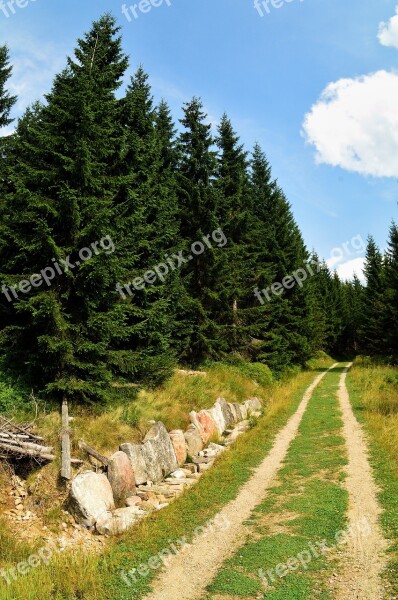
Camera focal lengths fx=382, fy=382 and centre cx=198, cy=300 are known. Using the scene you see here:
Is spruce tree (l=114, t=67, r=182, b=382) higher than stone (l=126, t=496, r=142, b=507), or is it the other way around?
spruce tree (l=114, t=67, r=182, b=382)

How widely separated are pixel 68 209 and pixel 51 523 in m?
7.87

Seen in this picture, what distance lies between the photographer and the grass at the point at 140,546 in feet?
18.2

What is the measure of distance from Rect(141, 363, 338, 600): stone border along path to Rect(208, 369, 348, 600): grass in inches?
7.6

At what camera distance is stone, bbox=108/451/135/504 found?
8.86m

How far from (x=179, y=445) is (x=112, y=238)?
678 centimetres

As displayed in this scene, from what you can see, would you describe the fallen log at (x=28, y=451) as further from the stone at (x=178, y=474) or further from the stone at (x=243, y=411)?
the stone at (x=243, y=411)

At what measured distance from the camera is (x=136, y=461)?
388 inches

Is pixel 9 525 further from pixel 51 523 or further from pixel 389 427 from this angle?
pixel 389 427

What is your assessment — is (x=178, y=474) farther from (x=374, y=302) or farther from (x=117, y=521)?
(x=374, y=302)

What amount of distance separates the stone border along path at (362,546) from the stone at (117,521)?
412 cm

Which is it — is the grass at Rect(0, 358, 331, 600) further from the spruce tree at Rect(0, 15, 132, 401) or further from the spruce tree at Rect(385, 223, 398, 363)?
the spruce tree at Rect(385, 223, 398, 363)

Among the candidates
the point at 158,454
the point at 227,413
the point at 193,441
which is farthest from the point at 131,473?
the point at 227,413

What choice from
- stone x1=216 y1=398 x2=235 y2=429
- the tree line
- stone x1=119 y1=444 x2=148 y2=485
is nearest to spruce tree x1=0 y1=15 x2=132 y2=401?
the tree line

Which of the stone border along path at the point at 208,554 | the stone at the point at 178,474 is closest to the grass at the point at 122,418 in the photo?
the stone at the point at 178,474
